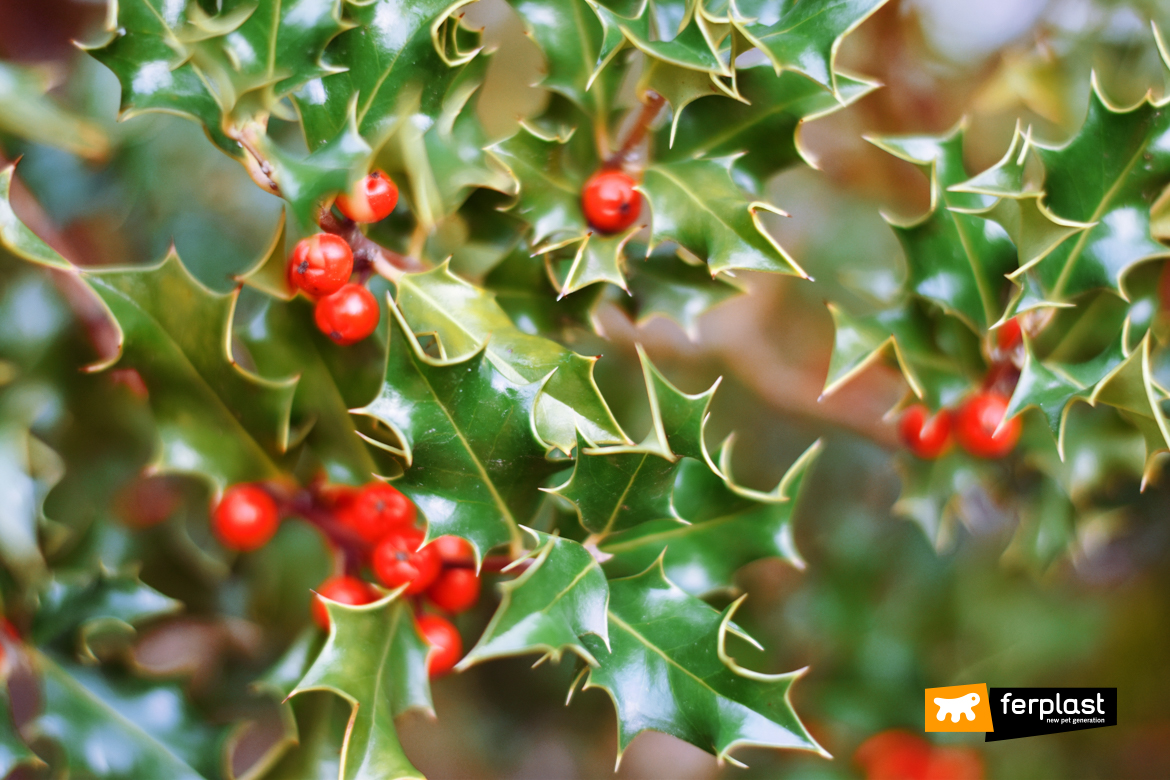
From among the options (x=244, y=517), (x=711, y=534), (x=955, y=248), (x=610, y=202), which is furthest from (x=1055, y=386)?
(x=244, y=517)

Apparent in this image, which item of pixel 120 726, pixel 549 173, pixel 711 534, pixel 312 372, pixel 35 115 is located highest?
pixel 35 115

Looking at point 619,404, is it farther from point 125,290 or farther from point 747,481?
point 125,290

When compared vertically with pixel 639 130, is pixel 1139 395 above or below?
below

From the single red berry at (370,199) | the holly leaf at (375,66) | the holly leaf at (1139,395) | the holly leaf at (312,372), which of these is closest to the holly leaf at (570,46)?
the holly leaf at (375,66)

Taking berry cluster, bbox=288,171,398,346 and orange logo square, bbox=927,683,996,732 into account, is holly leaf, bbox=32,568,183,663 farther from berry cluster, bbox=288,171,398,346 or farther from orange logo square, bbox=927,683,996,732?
orange logo square, bbox=927,683,996,732

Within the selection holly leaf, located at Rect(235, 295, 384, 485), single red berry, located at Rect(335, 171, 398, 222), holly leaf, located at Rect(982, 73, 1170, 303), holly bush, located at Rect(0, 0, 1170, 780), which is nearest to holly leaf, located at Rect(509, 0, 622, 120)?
holly bush, located at Rect(0, 0, 1170, 780)

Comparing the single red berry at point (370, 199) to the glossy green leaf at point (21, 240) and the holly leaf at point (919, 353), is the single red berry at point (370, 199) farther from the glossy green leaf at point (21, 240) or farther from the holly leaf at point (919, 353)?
the holly leaf at point (919, 353)

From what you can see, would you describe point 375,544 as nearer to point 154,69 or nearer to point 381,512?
point 381,512
